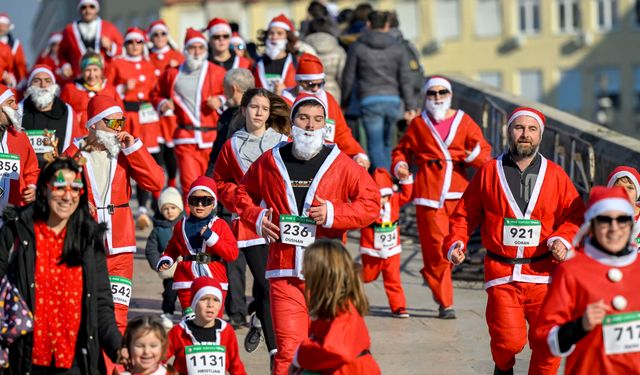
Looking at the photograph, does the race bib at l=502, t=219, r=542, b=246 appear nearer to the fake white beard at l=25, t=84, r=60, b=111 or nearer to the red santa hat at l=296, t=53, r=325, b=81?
the red santa hat at l=296, t=53, r=325, b=81

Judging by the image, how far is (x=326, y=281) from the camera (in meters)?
10.2

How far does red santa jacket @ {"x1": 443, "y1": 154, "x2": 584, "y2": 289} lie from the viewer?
1274 centimetres

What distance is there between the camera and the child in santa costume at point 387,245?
17.0 meters

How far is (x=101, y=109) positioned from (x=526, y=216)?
2894 millimetres

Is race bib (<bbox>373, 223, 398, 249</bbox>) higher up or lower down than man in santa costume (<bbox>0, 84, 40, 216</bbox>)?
lower down

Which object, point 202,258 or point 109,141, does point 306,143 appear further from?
point 202,258

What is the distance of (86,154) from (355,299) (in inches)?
134

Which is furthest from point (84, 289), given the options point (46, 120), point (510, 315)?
point (46, 120)

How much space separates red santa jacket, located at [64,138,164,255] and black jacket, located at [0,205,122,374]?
2666mm

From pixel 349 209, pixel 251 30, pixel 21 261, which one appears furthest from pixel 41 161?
pixel 251 30

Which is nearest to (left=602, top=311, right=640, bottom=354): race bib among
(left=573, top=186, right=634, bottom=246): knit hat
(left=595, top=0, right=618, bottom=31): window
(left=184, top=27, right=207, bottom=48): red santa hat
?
(left=573, top=186, right=634, bottom=246): knit hat

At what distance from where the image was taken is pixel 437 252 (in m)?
16.9

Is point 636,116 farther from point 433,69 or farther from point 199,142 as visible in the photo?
point 199,142

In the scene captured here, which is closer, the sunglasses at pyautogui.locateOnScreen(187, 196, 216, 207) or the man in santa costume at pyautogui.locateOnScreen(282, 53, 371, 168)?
the sunglasses at pyautogui.locateOnScreen(187, 196, 216, 207)
